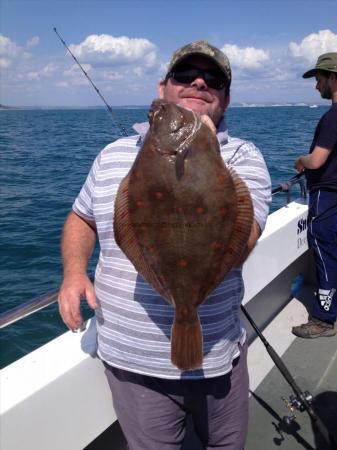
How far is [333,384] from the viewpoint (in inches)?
150

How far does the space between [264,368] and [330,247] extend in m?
1.44

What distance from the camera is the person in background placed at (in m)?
4.30

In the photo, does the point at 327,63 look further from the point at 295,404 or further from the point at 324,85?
the point at 295,404

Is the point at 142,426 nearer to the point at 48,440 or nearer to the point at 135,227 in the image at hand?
the point at 48,440

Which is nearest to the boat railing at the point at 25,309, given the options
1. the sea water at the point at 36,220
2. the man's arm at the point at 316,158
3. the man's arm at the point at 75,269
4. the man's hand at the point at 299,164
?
the man's arm at the point at 75,269

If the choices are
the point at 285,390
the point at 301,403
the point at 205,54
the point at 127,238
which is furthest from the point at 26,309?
the point at 285,390

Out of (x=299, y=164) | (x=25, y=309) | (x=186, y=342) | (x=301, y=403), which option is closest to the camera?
(x=186, y=342)

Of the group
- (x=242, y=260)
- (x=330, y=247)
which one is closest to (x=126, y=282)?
(x=242, y=260)

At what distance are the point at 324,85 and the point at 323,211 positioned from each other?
133cm

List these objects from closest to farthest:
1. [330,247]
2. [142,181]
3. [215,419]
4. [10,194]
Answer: [142,181], [215,419], [330,247], [10,194]

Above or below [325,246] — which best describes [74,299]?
above

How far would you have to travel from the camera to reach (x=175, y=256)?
165cm

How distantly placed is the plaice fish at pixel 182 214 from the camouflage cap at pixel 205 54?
21.8 inches

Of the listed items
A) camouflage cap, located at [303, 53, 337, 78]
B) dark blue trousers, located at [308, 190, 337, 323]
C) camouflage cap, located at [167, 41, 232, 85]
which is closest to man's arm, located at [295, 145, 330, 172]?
dark blue trousers, located at [308, 190, 337, 323]
